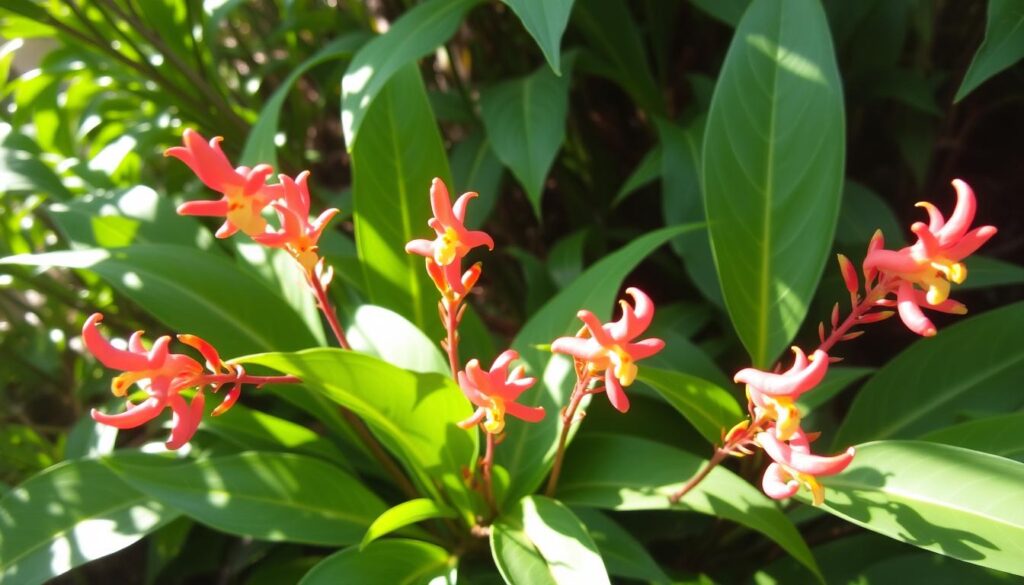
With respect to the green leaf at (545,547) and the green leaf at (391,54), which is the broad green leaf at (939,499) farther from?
the green leaf at (391,54)

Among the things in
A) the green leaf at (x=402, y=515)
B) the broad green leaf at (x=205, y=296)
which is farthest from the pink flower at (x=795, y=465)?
the broad green leaf at (x=205, y=296)

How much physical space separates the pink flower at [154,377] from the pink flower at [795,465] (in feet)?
1.09

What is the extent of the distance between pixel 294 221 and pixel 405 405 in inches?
8.3

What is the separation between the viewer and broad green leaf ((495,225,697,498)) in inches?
29.3

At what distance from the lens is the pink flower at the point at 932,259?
1.48 feet

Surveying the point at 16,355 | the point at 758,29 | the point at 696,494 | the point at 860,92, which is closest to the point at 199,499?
the point at 696,494

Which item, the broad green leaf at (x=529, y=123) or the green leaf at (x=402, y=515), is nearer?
the green leaf at (x=402, y=515)

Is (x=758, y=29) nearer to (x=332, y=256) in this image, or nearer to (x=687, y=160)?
(x=687, y=160)

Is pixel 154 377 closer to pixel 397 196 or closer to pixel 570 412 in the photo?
pixel 570 412

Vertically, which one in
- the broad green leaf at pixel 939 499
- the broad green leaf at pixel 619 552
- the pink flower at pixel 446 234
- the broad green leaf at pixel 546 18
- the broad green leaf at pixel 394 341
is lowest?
the broad green leaf at pixel 619 552

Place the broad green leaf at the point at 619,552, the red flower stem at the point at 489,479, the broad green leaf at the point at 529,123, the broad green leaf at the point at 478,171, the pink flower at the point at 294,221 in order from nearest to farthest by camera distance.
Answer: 1. the pink flower at the point at 294,221
2. the red flower stem at the point at 489,479
3. the broad green leaf at the point at 619,552
4. the broad green leaf at the point at 529,123
5. the broad green leaf at the point at 478,171

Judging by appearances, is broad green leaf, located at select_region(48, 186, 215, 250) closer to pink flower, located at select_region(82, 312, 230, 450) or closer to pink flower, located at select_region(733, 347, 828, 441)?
pink flower, located at select_region(82, 312, 230, 450)

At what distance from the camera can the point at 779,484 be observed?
18.3 inches

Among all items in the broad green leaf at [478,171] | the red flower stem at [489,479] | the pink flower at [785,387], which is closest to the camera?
the pink flower at [785,387]
